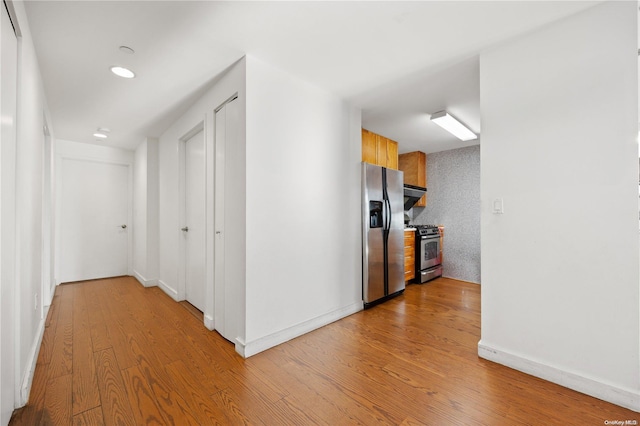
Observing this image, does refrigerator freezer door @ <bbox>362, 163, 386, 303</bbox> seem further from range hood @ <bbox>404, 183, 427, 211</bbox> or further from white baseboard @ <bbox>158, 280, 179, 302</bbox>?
white baseboard @ <bbox>158, 280, 179, 302</bbox>

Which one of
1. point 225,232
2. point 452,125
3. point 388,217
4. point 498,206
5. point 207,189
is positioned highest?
point 452,125

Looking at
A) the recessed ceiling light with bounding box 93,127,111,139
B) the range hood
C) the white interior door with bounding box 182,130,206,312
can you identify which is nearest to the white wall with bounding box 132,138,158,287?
the recessed ceiling light with bounding box 93,127,111,139

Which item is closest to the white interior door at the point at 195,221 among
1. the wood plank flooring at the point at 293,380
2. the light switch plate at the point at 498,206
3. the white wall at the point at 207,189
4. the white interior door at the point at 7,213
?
the white wall at the point at 207,189

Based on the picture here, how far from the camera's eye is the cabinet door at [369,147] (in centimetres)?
357

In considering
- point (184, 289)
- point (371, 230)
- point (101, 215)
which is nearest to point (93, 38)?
point (184, 289)

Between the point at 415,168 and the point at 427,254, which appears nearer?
the point at 427,254

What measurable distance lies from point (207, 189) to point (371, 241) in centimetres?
192

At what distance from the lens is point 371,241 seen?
3.26 metres

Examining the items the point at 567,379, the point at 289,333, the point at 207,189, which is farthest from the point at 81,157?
the point at 567,379

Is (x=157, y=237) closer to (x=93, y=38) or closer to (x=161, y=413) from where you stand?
(x=93, y=38)

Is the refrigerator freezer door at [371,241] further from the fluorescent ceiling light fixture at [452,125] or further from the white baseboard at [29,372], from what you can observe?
the white baseboard at [29,372]

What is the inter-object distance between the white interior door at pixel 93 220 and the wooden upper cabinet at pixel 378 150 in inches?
170

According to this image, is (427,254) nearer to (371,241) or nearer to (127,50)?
(371,241)

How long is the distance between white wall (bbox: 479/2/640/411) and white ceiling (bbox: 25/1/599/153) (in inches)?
11.3
